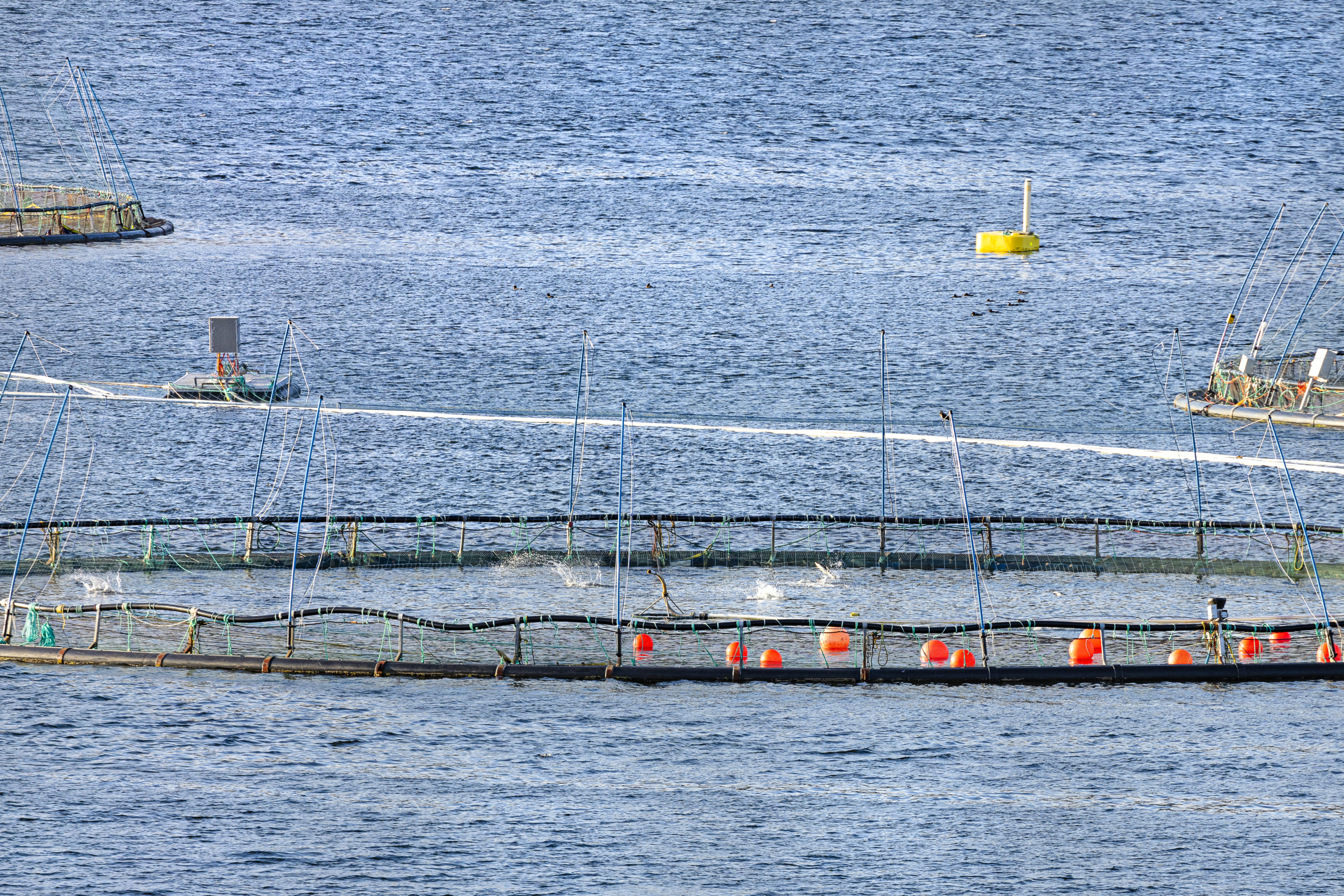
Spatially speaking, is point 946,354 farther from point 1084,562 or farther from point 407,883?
point 407,883

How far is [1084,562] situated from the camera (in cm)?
4941

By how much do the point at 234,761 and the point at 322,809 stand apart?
119 inches

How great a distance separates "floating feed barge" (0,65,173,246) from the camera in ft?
325

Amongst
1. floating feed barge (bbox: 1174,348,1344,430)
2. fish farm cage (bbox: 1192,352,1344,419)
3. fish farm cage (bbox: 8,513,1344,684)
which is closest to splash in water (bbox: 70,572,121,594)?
fish farm cage (bbox: 8,513,1344,684)

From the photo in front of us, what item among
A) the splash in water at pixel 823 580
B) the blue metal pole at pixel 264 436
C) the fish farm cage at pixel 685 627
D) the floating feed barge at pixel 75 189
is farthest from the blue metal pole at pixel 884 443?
the floating feed barge at pixel 75 189

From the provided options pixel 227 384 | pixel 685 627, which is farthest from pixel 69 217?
pixel 685 627

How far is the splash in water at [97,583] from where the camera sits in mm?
45469

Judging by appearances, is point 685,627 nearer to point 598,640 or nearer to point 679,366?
point 598,640

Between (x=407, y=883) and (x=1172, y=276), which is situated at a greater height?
Result: (x=1172, y=276)

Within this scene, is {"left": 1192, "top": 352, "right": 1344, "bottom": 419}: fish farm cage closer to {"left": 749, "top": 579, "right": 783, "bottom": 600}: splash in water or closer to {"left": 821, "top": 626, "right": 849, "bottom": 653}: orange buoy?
{"left": 749, "top": 579, "right": 783, "bottom": 600}: splash in water

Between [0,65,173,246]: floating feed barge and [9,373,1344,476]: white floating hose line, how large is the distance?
23.2 m

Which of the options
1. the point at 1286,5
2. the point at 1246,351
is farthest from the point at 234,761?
the point at 1286,5

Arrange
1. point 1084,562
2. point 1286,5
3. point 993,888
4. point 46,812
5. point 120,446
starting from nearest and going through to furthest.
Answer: point 993,888, point 46,812, point 1084,562, point 120,446, point 1286,5

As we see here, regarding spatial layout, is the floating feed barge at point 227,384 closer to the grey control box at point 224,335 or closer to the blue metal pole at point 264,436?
the grey control box at point 224,335
